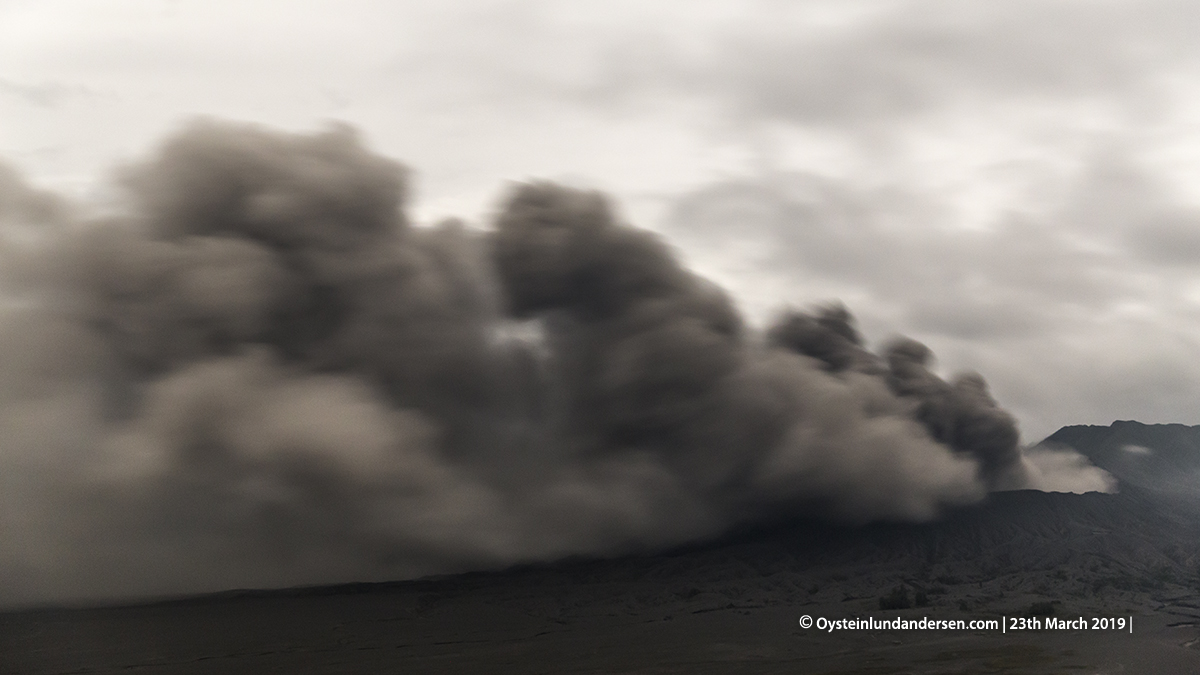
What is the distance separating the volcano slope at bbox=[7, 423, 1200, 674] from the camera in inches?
3034

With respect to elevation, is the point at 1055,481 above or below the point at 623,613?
above

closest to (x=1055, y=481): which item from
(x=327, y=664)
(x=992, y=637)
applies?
(x=992, y=637)

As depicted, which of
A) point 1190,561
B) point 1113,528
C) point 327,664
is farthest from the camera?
point 1113,528

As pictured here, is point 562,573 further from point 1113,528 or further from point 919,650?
point 1113,528

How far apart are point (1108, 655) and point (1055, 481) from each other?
108490mm

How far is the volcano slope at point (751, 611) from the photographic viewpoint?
7706cm

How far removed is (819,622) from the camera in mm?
102188

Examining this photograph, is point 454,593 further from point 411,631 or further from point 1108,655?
point 1108,655

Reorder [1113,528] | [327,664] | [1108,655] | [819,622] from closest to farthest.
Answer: [327,664] → [1108,655] → [819,622] → [1113,528]

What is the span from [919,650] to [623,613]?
133 ft

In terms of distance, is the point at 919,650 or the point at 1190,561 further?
the point at 1190,561

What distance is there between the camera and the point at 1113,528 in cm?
15188

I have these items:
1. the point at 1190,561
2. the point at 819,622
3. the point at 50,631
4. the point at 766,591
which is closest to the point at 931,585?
the point at 766,591

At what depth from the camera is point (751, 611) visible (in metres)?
116
